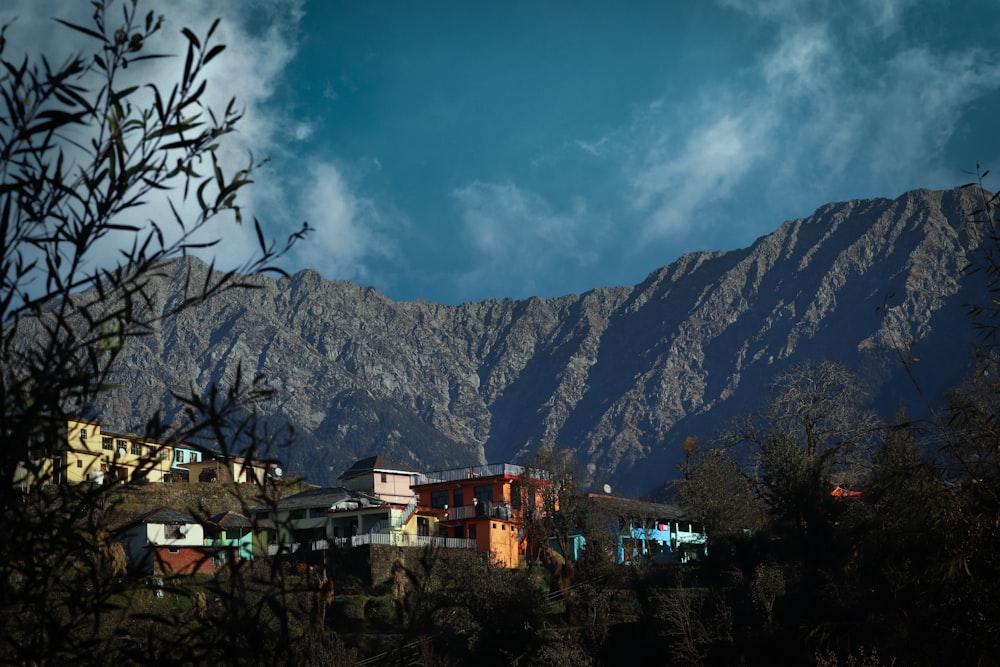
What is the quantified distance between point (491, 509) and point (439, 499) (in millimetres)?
9983

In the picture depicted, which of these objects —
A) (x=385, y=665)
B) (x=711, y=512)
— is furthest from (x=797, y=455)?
(x=385, y=665)

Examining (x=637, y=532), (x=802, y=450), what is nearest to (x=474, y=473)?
(x=637, y=532)

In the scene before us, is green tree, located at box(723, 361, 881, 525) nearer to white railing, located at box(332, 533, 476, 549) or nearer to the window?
white railing, located at box(332, 533, 476, 549)

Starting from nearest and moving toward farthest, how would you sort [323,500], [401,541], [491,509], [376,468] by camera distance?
[401,541] → [323,500] → [491,509] → [376,468]

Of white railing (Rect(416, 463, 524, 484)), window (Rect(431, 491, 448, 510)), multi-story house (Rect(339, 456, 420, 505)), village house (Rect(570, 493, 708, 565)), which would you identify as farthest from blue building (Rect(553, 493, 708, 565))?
multi-story house (Rect(339, 456, 420, 505))

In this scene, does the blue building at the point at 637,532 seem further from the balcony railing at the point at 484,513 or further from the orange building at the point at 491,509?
the balcony railing at the point at 484,513

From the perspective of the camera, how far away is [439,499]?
78000 millimetres

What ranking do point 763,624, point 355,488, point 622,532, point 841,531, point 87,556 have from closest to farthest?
point 87,556
point 763,624
point 841,531
point 622,532
point 355,488

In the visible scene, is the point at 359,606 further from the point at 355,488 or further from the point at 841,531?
the point at 355,488

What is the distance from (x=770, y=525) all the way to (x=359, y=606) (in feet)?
71.2

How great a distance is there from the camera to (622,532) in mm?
66625

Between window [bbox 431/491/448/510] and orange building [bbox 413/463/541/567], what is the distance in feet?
0.29

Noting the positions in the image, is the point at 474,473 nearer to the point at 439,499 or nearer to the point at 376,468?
the point at 439,499

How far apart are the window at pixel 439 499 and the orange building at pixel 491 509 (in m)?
0.09
